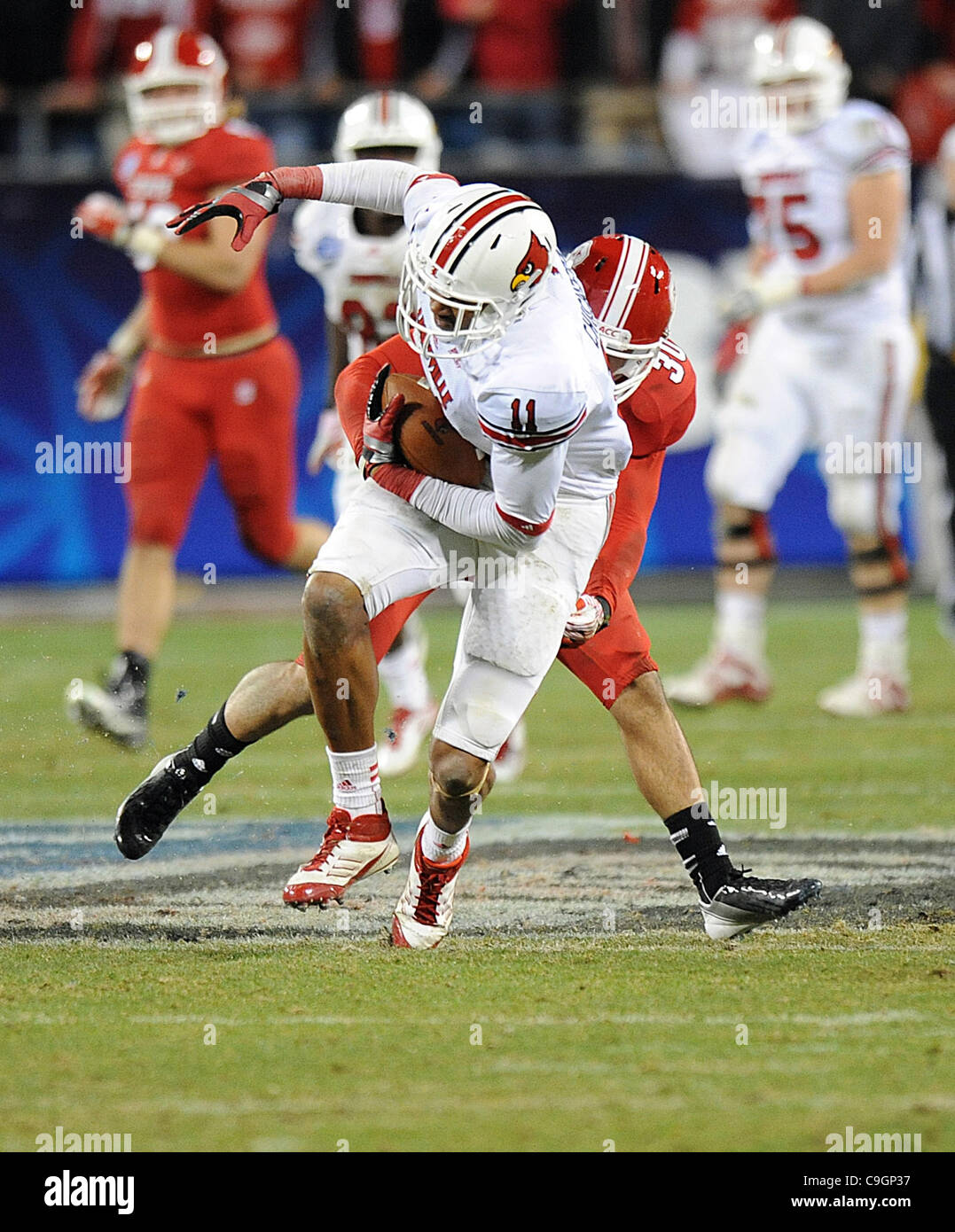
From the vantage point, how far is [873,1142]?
9.80 ft

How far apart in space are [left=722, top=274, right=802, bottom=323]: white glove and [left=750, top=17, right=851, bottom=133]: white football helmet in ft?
2.22

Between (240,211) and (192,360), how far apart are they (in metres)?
3.16

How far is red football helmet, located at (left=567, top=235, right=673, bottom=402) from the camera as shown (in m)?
4.27

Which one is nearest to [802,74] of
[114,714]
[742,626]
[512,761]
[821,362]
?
[821,362]

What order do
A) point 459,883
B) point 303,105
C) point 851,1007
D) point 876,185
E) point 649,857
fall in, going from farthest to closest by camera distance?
point 303,105 < point 876,185 < point 649,857 < point 459,883 < point 851,1007

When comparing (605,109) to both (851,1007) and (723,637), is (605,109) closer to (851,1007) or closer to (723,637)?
(723,637)

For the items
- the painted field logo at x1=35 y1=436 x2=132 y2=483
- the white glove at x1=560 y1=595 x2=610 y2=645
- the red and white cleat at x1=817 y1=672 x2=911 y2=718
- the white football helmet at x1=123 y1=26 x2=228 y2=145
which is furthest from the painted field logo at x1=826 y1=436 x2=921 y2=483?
the white glove at x1=560 y1=595 x2=610 y2=645

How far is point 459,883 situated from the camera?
487 cm

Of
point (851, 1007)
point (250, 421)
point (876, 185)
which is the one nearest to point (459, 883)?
point (851, 1007)

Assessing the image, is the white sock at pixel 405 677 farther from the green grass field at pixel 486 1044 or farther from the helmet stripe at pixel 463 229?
the helmet stripe at pixel 463 229

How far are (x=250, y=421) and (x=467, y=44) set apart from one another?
4.97 metres

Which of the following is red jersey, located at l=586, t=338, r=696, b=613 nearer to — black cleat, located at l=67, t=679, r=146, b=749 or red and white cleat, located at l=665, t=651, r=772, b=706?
black cleat, located at l=67, t=679, r=146, b=749

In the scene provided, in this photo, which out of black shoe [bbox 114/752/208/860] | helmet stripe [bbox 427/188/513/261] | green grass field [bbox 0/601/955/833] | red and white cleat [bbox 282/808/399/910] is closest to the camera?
helmet stripe [bbox 427/188/513/261]

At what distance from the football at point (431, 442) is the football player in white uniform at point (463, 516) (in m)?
0.03
